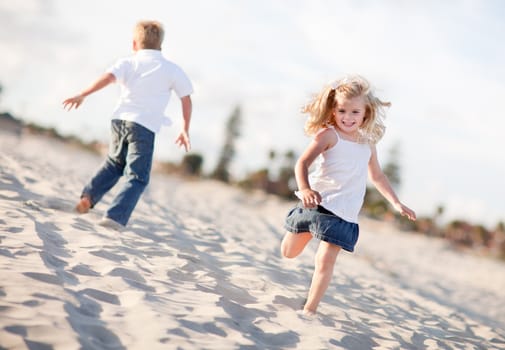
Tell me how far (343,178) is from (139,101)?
210 centimetres

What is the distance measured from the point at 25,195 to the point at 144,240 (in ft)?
4.72

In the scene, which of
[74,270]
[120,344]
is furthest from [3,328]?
[74,270]

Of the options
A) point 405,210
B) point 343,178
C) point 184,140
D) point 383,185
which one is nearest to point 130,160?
point 184,140

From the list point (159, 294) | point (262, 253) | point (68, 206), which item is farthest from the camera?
point (262, 253)

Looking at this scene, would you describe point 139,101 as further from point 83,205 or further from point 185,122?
point 83,205

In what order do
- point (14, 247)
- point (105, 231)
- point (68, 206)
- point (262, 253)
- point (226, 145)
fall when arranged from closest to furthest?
point (14, 247), point (105, 231), point (68, 206), point (262, 253), point (226, 145)

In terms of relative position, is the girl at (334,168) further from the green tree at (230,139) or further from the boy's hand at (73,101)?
the green tree at (230,139)

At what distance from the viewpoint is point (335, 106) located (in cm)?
344

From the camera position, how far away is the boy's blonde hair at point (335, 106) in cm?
341

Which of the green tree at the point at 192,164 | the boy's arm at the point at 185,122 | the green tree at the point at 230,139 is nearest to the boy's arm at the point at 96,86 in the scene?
the boy's arm at the point at 185,122

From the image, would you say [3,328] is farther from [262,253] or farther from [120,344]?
[262,253]

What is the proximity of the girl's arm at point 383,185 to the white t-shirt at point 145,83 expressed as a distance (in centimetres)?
193

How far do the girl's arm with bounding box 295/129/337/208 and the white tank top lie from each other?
→ 0.07 meters

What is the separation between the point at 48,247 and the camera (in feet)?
11.4
